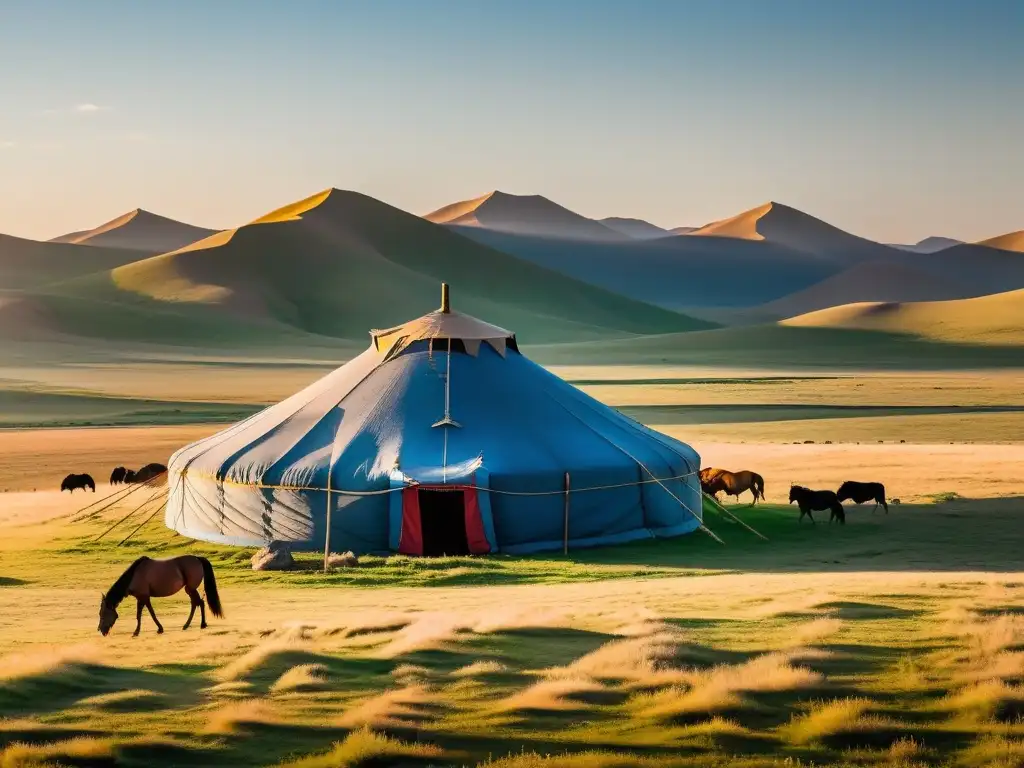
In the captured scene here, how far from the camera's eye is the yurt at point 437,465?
825 inches

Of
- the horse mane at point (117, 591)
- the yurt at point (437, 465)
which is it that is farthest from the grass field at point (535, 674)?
the yurt at point (437, 465)

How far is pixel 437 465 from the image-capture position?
21094 millimetres

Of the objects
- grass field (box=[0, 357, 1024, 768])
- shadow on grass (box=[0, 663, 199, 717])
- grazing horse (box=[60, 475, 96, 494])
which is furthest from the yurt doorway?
grazing horse (box=[60, 475, 96, 494])

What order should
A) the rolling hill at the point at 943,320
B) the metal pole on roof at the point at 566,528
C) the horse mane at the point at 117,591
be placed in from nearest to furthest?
the horse mane at the point at 117,591 < the metal pole on roof at the point at 566,528 < the rolling hill at the point at 943,320

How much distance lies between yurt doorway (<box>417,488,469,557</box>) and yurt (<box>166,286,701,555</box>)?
20mm

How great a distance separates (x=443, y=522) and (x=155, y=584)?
7169 mm

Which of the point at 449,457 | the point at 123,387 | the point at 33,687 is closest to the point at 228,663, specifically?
the point at 33,687

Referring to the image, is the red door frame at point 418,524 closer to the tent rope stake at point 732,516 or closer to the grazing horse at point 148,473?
the tent rope stake at point 732,516

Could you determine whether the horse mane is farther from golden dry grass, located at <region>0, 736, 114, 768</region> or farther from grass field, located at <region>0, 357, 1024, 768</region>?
golden dry grass, located at <region>0, 736, 114, 768</region>

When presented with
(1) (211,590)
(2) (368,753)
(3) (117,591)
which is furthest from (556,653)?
(3) (117,591)

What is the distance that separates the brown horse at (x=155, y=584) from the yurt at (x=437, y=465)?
19.3 ft

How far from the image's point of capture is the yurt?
68.7 feet

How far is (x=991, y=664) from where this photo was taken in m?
11.5

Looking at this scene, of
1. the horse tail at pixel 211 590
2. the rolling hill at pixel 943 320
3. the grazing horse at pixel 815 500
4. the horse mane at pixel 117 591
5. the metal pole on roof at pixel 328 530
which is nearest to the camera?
the horse mane at pixel 117 591
